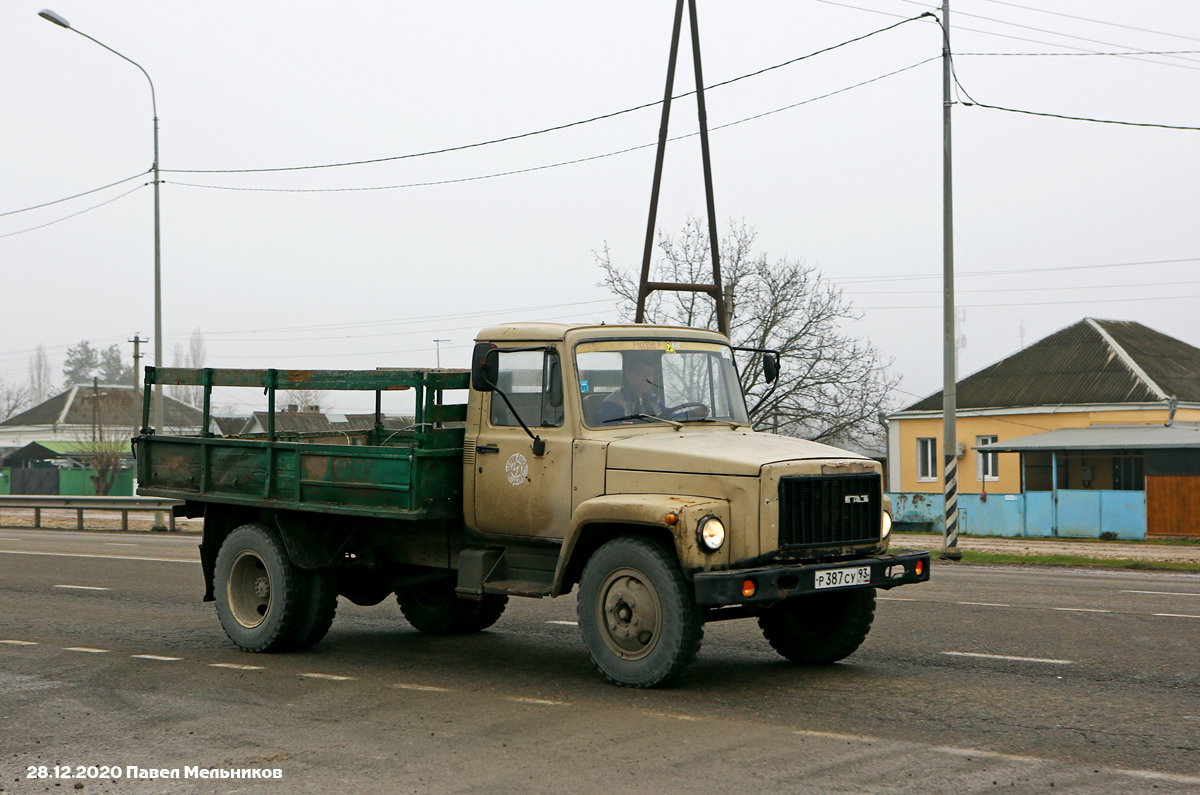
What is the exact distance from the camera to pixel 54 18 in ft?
83.4

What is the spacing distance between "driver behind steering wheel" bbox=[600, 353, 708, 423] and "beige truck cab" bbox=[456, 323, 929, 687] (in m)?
0.01

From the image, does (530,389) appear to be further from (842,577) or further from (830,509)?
(842,577)

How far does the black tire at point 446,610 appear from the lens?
10.0m

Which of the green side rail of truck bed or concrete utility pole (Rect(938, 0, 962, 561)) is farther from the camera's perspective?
concrete utility pole (Rect(938, 0, 962, 561))

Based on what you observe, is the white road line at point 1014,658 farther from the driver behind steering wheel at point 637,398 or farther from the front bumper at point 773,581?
the driver behind steering wheel at point 637,398

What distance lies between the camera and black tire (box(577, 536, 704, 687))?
7.09 metres

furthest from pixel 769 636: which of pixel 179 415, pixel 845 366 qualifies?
pixel 179 415

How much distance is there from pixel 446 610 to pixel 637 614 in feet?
10.4

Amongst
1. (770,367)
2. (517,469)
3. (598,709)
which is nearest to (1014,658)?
(770,367)

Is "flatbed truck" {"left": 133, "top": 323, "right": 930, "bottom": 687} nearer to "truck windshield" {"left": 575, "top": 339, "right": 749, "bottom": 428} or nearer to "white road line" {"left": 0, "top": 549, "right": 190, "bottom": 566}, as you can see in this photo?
"truck windshield" {"left": 575, "top": 339, "right": 749, "bottom": 428}

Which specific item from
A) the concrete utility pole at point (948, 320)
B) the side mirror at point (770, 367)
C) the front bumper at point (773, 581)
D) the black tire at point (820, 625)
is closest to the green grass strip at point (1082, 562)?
the concrete utility pole at point (948, 320)

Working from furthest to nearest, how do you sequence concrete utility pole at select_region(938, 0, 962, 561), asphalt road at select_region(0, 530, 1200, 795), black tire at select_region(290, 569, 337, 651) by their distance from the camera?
concrete utility pole at select_region(938, 0, 962, 561), black tire at select_region(290, 569, 337, 651), asphalt road at select_region(0, 530, 1200, 795)

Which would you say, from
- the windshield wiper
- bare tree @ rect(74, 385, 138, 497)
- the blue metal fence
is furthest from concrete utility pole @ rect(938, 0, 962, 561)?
bare tree @ rect(74, 385, 138, 497)

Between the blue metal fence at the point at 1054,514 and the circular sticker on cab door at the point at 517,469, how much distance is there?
26.3 meters
